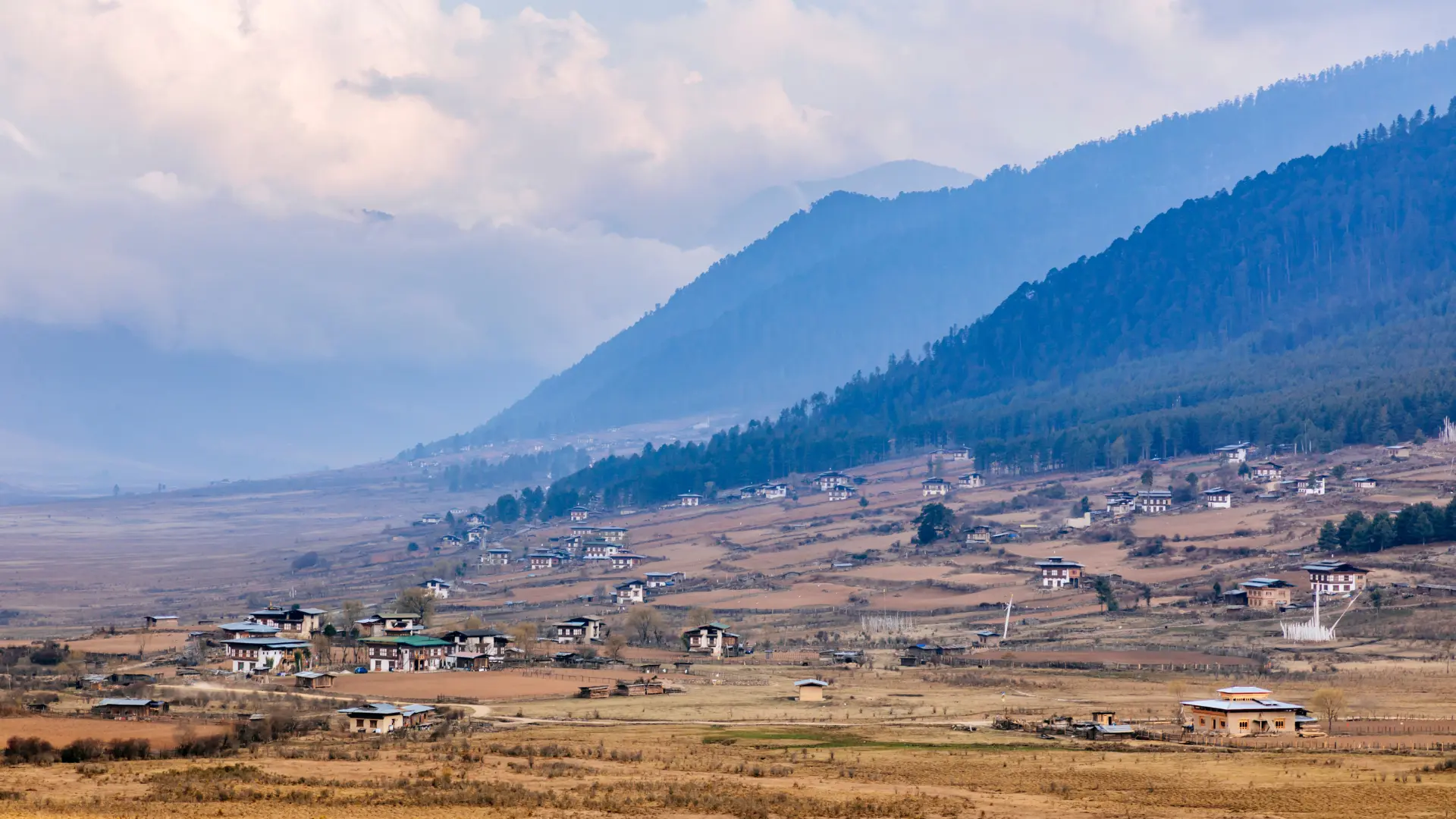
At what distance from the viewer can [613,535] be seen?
17800 cm

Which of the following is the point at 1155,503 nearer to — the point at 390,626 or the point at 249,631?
the point at 390,626

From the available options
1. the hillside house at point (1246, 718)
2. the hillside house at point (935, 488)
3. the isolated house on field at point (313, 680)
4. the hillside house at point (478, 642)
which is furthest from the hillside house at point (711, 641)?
the hillside house at point (935, 488)

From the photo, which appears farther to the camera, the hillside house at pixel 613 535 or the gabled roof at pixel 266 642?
the hillside house at pixel 613 535

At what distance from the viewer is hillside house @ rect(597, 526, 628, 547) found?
572 ft

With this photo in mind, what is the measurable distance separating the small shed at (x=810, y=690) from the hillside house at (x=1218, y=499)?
74.8m

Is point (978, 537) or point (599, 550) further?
point (599, 550)

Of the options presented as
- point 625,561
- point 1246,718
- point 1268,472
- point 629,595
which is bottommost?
point 1246,718

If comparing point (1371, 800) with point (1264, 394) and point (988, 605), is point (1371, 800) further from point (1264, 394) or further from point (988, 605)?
point (1264, 394)

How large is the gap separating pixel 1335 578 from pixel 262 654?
6242cm

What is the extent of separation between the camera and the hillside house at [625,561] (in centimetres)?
15262

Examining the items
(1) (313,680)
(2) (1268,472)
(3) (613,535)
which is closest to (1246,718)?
(1) (313,680)

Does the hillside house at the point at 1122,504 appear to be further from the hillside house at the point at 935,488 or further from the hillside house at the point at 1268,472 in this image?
the hillside house at the point at 935,488

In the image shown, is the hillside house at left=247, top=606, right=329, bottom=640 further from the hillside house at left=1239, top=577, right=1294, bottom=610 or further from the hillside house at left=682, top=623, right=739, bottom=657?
the hillside house at left=1239, top=577, right=1294, bottom=610

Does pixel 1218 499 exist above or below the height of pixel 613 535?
above
